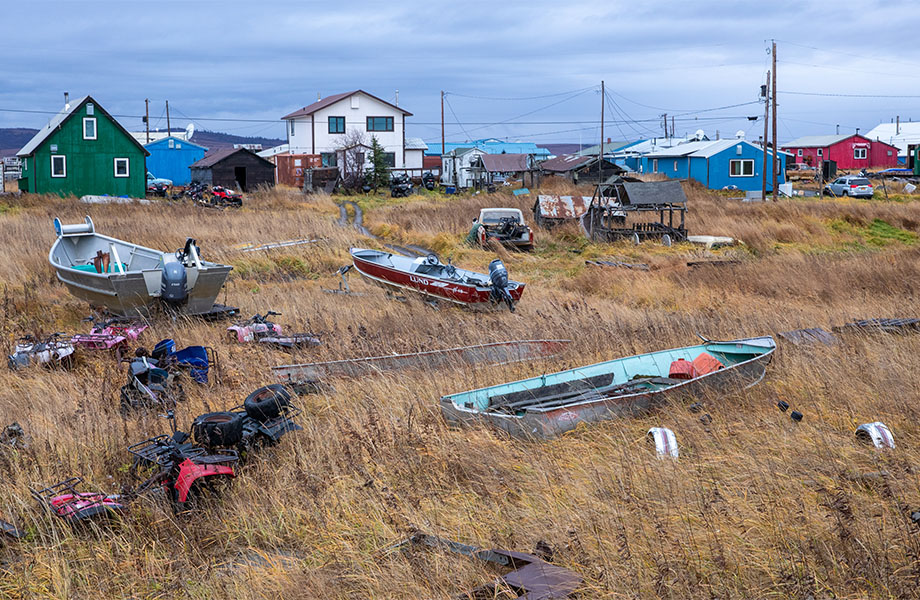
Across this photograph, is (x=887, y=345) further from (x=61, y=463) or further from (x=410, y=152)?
(x=410, y=152)

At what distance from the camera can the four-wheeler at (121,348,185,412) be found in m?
7.73

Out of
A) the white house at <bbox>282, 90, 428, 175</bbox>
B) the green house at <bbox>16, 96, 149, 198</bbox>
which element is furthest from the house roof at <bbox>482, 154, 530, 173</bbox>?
the green house at <bbox>16, 96, 149, 198</bbox>

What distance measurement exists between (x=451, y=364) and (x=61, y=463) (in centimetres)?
406

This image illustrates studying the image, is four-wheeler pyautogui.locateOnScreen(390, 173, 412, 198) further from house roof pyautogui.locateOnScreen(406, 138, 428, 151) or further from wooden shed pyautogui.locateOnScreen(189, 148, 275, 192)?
house roof pyautogui.locateOnScreen(406, 138, 428, 151)

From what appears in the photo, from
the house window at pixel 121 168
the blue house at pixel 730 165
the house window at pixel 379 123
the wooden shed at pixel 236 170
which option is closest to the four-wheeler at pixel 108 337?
the house window at pixel 121 168

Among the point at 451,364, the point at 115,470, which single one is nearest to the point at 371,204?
the point at 451,364

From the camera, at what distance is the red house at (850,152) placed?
72062mm

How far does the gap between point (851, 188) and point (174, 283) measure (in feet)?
124

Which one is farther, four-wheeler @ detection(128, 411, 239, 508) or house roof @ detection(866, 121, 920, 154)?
house roof @ detection(866, 121, 920, 154)

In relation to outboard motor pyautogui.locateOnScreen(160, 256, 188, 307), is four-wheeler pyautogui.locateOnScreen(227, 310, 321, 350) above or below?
below

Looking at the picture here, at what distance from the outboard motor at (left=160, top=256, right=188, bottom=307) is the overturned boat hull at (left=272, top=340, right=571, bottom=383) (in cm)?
408

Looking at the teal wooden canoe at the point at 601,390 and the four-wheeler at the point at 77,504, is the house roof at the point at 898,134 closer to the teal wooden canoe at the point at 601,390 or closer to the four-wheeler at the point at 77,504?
the teal wooden canoe at the point at 601,390

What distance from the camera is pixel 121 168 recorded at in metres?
39.8

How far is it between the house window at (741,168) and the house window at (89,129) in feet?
113
